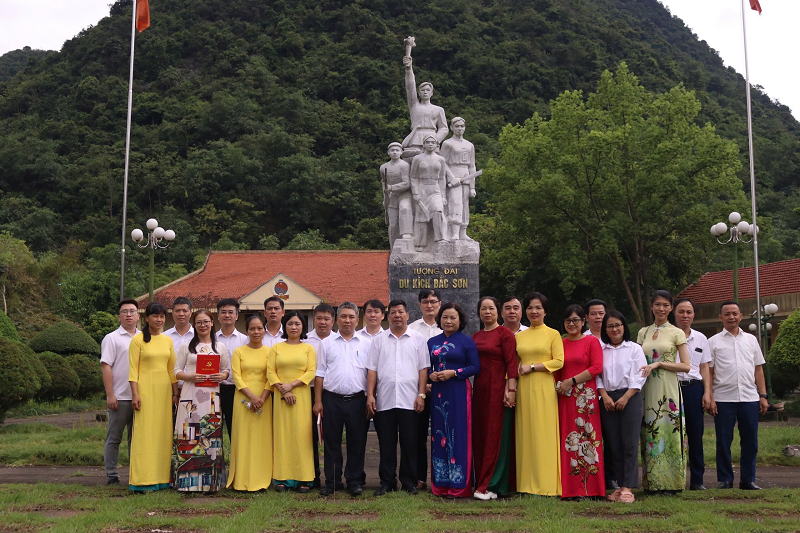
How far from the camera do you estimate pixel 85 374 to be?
54.5 ft

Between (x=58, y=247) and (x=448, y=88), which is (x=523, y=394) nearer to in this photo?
(x=58, y=247)

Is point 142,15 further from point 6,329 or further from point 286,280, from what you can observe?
point 286,280

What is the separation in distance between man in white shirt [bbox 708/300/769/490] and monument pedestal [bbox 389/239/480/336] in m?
5.42

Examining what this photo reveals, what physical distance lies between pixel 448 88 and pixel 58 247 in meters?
20.4

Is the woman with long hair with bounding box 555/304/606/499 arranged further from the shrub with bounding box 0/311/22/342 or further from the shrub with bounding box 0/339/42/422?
the shrub with bounding box 0/311/22/342

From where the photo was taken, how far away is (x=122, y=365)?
701cm

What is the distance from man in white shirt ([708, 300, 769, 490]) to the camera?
263 inches

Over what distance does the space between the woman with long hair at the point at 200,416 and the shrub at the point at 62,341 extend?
38.8 ft

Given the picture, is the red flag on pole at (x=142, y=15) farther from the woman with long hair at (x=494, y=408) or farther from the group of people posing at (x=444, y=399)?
the woman with long hair at (x=494, y=408)

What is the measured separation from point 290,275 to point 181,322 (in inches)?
887

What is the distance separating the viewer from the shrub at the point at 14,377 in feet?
36.2

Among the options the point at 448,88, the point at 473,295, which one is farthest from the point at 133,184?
the point at 473,295

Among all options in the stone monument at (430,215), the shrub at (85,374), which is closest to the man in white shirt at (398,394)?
the stone monument at (430,215)

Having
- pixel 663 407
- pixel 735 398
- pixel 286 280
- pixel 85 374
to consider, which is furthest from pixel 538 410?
pixel 286 280
